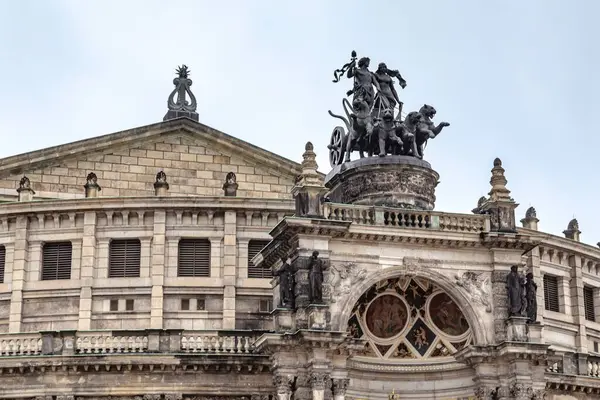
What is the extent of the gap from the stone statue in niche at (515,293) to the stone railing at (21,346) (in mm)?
19343

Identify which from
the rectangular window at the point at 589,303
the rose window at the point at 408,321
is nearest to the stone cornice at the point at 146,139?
the rose window at the point at 408,321

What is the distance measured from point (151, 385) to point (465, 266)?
1373cm

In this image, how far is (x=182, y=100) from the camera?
6350 cm

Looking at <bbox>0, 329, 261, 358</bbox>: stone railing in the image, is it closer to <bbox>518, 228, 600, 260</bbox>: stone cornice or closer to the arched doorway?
the arched doorway

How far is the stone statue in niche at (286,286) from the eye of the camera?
137ft

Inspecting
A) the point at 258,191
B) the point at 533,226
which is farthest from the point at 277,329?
the point at 533,226

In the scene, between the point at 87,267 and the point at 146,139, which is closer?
the point at 87,267

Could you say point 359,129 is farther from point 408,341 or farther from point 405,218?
point 408,341

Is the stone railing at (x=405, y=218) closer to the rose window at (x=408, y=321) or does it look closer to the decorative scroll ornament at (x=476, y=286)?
the decorative scroll ornament at (x=476, y=286)

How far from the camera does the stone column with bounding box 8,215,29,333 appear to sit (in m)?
52.1

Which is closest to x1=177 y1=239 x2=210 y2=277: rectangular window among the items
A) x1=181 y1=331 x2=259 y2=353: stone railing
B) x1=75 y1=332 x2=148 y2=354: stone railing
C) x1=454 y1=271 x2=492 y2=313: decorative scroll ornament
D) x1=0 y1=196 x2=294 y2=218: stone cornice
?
x1=0 y1=196 x2=294 y2=218: stone cornice

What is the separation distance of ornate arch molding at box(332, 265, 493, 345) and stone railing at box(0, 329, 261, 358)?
6.84 meters

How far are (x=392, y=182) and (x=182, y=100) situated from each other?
21.1 m

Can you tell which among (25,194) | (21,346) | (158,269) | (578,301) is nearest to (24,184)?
(25,194)
